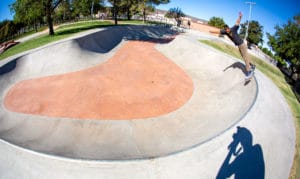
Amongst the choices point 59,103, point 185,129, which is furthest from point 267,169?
point 59,103

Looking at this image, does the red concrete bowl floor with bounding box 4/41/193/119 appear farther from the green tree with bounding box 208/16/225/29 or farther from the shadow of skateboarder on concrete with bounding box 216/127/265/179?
the green tree with bounding box 208/16/225/29

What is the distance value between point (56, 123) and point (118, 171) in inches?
142

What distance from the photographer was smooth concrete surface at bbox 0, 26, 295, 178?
5.09m

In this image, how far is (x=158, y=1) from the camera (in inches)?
1511

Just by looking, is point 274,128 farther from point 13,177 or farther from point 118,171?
point 13,177

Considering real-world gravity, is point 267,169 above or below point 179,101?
below

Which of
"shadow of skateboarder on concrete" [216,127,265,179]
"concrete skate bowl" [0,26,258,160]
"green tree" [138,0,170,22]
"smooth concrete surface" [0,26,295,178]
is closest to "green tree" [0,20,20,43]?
"green tree" [138,0,170,22]

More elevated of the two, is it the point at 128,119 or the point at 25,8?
the point at 25,8

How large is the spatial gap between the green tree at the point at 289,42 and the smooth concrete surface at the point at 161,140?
2223 centimetres

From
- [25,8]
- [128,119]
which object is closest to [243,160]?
[128,119]

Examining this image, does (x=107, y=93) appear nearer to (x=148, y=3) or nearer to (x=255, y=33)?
(x=148, y=3)

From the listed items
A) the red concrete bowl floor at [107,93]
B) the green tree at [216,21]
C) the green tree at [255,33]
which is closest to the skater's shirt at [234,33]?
the red concrete bowl floor at [107,93]

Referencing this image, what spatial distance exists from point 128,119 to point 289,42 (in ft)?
98.8

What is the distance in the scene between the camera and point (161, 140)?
6.33 metres
